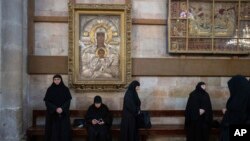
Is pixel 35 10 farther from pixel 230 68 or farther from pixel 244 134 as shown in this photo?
pixel 244 134

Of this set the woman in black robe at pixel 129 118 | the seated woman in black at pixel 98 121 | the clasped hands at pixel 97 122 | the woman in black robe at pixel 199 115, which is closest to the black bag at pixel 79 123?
the seated woman in black at pixel 98 121

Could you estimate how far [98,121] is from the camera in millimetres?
8469

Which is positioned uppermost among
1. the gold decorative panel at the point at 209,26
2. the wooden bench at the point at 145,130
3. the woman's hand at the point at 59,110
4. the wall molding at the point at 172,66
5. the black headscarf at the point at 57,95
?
the gold decorative panel at the point at 209,26

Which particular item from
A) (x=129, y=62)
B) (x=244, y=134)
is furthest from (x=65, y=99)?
(x=244, y=134)

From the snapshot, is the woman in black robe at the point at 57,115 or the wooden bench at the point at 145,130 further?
the wooden bench at the point at 145,130

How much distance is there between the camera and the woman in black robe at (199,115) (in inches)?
340

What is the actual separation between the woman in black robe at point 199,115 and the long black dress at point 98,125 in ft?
5.08

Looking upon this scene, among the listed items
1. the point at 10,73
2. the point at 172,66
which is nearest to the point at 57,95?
the point at 10,73

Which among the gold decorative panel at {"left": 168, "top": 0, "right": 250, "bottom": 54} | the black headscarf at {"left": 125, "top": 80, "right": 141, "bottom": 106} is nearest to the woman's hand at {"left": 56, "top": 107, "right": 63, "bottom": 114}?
the black headscarf at {"left": 125, "top": 80, "right": 141, "bottom": 106}

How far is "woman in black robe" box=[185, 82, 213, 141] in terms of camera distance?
862cm

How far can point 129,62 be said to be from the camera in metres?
9.29

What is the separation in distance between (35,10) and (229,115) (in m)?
4.65

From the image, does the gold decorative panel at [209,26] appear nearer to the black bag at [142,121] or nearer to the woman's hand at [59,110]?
the black bag at [142,121]

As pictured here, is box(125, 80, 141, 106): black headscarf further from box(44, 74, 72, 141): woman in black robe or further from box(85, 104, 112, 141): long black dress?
box(44, 74, 72, 141): woman in black robe
